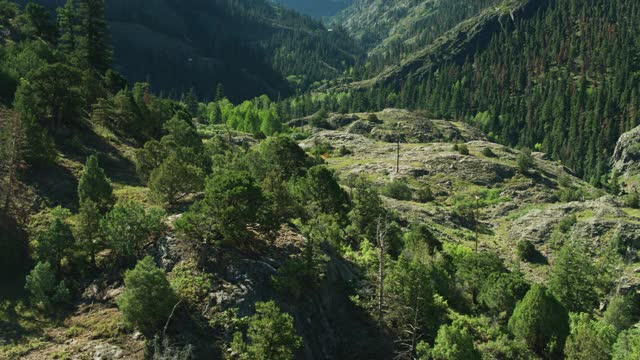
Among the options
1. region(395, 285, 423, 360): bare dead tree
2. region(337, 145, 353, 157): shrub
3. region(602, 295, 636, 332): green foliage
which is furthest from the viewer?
region(337, 145, 353, 157): shrub

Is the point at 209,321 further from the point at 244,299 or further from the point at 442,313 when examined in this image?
the point at 442,313

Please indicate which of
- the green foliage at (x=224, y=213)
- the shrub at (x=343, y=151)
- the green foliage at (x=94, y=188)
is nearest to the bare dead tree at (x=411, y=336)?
the green foliage at (x=224, y=213)

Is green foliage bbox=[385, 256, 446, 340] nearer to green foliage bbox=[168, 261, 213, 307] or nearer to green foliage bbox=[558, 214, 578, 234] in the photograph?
green foliage bbox=[168, 261, 213, 307]

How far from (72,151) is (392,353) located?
144ft

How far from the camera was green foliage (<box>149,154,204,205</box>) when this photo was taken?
46562 millimetres

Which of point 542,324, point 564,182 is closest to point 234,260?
point 542,324

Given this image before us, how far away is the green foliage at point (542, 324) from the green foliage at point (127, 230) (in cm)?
3422

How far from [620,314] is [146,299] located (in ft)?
173

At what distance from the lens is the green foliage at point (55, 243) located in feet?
121

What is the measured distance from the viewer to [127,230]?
3712 cm

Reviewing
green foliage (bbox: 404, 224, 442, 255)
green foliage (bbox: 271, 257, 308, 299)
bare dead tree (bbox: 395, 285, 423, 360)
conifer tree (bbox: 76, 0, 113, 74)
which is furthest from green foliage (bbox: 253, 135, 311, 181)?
conifer tree (bbox: 76, 0, 113, 74)

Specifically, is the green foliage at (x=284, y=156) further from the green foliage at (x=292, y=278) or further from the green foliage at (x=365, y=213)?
the green foliage at (x=292, y=278)

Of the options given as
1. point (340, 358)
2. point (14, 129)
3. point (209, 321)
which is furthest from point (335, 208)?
point (14, 129)

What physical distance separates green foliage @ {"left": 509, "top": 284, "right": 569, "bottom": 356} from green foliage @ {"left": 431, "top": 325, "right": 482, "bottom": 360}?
33.0 ft
